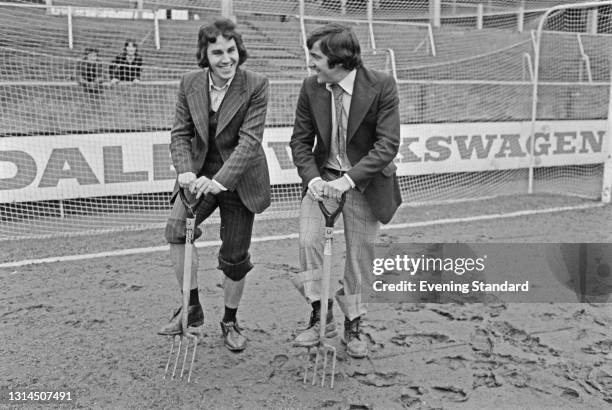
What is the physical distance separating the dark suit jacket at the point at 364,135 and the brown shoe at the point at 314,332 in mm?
769

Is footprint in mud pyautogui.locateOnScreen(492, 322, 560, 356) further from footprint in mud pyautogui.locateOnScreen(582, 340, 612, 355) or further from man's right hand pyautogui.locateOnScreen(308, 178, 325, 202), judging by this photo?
man's right hand pyautogui.locateOnScreen(308, 178, 325, 202)

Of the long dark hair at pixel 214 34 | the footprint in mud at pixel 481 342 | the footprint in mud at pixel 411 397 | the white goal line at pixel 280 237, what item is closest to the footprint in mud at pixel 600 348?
the footprint in mud at pixel 481 342

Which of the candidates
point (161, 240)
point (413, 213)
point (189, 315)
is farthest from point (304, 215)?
point (413, 213)

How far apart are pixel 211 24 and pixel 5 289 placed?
3.24 meters

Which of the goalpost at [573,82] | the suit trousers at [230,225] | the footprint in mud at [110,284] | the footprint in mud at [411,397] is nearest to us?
the footprint in mud at [411,397]

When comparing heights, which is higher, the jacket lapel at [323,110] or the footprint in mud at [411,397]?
the jacket lapel at [323,110]

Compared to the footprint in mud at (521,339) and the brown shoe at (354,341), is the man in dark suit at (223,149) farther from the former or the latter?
the footprint in mud at (521,339)

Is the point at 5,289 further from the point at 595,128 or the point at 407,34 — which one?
the point at 407,34

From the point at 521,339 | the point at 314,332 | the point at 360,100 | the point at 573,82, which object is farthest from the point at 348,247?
the point at 573,82

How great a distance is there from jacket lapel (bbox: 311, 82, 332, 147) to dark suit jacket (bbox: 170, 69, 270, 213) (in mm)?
351

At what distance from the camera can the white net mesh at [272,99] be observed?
827 centimetres

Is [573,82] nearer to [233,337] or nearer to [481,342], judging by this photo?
[481,342]

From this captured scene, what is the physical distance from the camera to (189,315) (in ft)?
14.0

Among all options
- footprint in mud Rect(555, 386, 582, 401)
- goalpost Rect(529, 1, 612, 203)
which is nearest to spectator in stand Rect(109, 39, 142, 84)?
goalpost Rect(529, 1, 612, 203)
